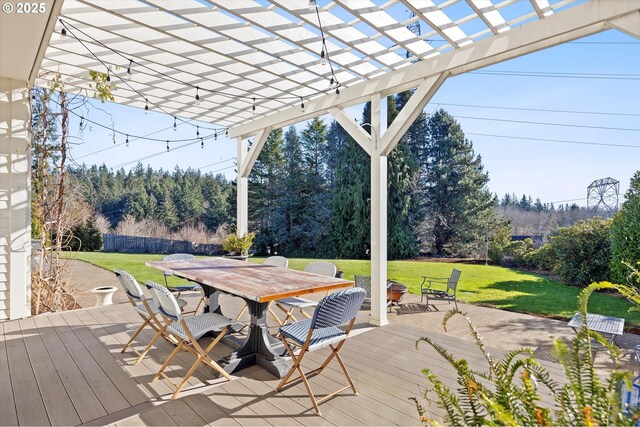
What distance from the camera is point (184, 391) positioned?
2.68 meters

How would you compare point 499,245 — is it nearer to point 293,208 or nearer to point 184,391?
point 293,208

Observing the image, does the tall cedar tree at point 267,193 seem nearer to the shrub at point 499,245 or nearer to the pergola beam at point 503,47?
the shrub at point 499,245

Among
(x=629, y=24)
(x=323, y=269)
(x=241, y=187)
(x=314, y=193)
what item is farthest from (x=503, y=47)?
(x=314, y=193)

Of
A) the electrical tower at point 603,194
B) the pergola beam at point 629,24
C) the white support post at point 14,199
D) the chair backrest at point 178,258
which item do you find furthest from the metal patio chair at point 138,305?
the electrical tower at point 603,194

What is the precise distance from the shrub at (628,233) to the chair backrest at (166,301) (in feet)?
23.3

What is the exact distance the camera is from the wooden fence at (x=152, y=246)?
15.5m

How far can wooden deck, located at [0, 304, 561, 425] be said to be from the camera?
2330mm

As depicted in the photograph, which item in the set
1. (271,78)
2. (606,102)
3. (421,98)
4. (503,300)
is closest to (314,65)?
(271,78)

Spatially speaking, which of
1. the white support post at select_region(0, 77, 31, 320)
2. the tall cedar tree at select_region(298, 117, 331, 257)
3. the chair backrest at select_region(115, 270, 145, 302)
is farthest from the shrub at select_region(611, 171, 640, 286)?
the tall cedar tree at select_region(298, 117, 331, 257)

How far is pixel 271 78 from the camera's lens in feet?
15.2

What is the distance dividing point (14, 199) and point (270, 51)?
370 cm

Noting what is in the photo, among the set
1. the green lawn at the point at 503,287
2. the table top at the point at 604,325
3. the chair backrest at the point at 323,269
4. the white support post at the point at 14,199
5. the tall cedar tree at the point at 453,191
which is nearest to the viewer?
the table top at the point at 604,325

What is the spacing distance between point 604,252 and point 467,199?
26.3ft

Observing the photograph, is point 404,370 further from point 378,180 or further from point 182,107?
point 182,107
